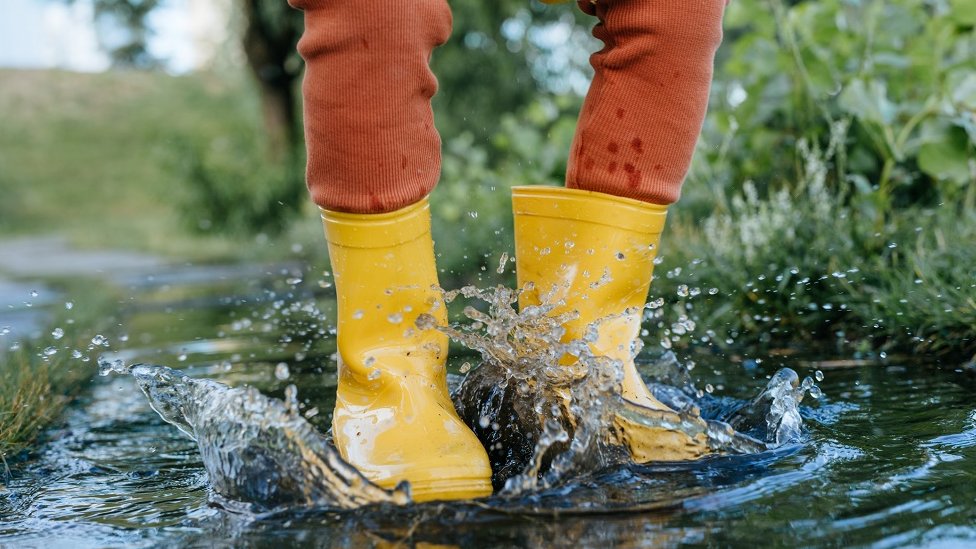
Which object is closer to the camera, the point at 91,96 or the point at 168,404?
the point at 168,404

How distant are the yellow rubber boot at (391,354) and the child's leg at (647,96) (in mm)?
287

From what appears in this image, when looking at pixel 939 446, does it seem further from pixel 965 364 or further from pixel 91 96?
pixel 91 96

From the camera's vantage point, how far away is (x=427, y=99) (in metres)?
1.45

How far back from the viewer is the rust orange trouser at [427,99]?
4.43 ft

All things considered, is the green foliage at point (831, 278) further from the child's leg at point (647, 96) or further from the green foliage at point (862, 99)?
the child's leg at point (647, 96)

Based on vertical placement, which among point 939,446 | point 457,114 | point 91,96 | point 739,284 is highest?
point 91,96

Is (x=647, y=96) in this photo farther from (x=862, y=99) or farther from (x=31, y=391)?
(x=862, y=99)

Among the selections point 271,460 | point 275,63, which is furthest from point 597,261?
point 275,63

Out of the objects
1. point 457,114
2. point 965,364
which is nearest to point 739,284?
point 965,364

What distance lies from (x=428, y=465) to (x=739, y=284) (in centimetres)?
156

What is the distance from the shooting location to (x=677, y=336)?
8.51 ft

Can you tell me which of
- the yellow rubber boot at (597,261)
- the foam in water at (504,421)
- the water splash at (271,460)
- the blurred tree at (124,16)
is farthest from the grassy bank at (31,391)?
the blurred tree at (124,16)

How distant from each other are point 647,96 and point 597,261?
0.25 meters

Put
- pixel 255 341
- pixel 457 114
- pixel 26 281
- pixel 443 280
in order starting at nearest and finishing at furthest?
1. pixel 255 341
2. pixel 443 280
3. pixel 26 281
4. pixel 457 114
